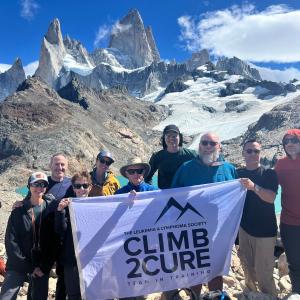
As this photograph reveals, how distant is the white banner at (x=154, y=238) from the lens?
591 centimetres

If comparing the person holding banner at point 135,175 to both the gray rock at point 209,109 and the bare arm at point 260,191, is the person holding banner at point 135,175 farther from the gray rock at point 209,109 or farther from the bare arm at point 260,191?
the gray rock at point 209,109

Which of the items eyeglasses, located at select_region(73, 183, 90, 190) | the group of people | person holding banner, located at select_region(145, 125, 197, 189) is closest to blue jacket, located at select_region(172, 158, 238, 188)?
the group of people

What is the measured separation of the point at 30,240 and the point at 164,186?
2.59 metres

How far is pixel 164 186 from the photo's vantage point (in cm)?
731

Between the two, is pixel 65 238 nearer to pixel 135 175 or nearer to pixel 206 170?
pixel 135 175

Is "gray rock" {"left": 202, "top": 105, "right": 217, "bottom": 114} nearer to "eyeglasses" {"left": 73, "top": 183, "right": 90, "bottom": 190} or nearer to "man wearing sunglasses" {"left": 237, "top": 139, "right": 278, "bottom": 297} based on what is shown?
"man wearing sunglasses" {"left": 237, "top": 139, "right": 278, "bottom": 297}

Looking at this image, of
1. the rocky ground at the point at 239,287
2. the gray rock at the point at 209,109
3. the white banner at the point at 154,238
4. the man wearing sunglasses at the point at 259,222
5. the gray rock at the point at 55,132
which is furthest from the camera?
the gray rock at the point at 209,109

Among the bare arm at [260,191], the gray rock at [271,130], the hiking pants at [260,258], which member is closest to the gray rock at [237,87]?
the gray rock at [271,130]

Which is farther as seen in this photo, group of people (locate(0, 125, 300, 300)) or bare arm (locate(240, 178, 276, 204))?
bare arm (locate(240, 178, 276, 204))

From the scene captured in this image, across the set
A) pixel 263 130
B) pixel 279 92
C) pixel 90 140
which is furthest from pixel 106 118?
pixel 279 92

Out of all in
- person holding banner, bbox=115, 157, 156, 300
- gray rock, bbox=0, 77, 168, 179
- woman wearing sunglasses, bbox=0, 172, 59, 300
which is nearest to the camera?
woman wearing sunglasses, bbox=0, 172, 59, 300

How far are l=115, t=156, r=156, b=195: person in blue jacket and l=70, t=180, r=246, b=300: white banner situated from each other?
146 mm

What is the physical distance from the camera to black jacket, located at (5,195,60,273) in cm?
548

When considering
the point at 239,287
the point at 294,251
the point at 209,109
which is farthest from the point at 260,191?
the point at 209,109
